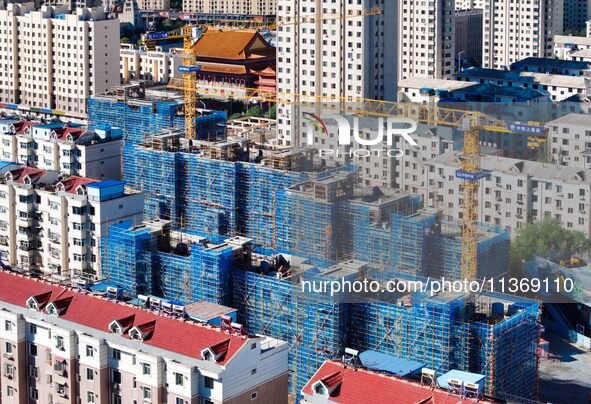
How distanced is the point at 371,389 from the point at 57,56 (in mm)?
31638

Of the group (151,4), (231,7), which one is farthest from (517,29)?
(151,4)

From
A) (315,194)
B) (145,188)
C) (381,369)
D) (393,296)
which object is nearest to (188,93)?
(145,188)

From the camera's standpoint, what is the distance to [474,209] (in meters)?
25.5

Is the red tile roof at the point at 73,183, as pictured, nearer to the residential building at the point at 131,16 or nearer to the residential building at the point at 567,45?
the residential building at the point at 567,45

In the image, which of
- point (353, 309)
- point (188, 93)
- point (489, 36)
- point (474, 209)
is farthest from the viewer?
point (489, 36)

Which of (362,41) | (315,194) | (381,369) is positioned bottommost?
(381,369)

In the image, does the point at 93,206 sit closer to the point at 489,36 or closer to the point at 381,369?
the point at 381,369

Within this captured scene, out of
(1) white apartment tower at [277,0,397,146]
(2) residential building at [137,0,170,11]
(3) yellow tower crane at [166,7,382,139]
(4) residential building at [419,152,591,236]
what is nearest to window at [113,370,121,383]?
(4) residential building at [419,152,591,236]

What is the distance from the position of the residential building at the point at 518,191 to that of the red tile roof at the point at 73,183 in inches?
290

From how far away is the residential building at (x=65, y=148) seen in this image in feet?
106

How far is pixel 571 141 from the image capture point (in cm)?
3069

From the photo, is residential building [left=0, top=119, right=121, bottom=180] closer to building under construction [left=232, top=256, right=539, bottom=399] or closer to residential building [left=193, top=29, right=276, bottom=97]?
building under construction [left=232, top=256, right=539, bottom=399]

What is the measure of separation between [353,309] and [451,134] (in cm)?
919

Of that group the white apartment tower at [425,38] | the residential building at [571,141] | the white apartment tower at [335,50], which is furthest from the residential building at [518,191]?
the white apartment tower at [425,38]
